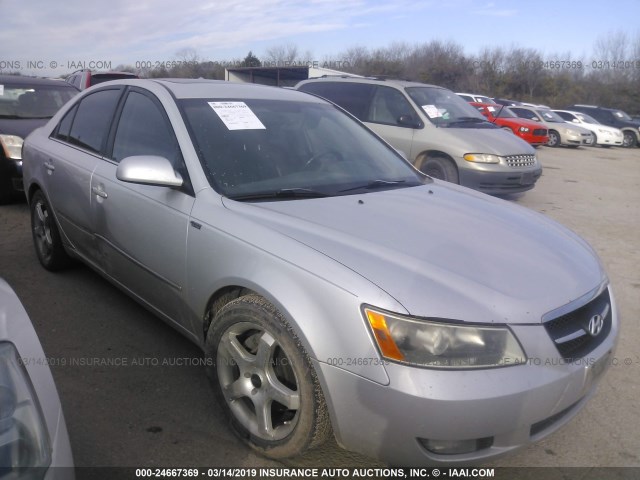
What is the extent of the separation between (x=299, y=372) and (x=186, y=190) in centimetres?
119

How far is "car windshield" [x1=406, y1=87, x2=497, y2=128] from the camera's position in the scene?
800 centimetres

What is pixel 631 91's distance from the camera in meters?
36.1

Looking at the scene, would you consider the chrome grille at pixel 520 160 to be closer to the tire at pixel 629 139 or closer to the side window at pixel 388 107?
Result: the side window at pixel 388 107

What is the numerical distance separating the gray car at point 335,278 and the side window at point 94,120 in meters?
0.07

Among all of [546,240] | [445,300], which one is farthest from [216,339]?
[546,240]

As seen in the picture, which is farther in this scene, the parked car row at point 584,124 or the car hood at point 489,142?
the parked car row at point 584,124

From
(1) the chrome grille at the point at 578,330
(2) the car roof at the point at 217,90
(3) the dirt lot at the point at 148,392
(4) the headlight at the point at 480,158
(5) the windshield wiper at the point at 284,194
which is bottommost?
(3) the dirt lot at the point at 148,392

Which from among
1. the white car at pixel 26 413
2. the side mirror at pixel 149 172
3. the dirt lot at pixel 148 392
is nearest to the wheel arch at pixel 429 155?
the dirt lot at pixel 148 392

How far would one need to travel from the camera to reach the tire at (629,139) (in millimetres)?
23234

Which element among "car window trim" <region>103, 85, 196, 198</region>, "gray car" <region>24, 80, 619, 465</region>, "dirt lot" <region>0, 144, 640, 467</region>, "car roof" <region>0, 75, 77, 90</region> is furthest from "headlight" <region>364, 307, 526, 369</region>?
"car roof" <region>0, 75, 77, 90</region>

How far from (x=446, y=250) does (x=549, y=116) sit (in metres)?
20.6

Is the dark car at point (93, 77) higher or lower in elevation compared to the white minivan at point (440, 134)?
higher

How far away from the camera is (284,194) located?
281 cm

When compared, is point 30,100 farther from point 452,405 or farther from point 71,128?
point 452,405
